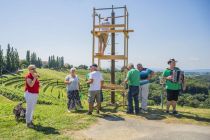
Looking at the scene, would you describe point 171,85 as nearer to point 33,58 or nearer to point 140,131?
point 140,131

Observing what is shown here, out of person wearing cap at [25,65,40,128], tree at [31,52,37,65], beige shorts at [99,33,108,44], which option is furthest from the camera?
tree at [31,52,37,65]

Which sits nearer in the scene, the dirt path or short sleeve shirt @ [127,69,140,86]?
the dirt path

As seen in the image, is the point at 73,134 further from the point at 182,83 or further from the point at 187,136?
the point at 182,83

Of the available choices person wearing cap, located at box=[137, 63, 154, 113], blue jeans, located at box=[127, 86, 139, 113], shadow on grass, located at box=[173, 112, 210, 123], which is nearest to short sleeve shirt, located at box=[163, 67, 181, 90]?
person wearing cap, located at box=[137, 63, 154, 113]

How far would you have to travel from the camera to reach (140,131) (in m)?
8.88

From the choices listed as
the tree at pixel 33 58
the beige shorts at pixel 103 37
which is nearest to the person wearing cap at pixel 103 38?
the beige shorts at pixel 103 37

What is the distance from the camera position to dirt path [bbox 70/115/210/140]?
8.22 meters

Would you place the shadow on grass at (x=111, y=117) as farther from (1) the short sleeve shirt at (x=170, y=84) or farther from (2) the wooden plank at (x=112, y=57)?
(2) the wooden plank at (x=112, y=57)

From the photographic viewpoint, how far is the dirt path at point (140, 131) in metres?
8.22

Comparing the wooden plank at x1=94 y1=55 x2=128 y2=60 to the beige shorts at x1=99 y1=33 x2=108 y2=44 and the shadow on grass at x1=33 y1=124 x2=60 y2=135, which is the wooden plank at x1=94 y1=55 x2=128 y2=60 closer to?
the beige shorts at x1=99 y1=33 x2=108 y2=44

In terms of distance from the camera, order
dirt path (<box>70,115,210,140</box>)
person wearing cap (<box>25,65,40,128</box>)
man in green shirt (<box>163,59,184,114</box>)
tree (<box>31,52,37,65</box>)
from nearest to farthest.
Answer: dirt path (<box>70,115,210,140</box>) < person wearing cap (<box>25,65,40,128</box>) < man in green shirt (<box>163,59,184,114</box>) < tree (<box>31,52,37,65</box>)

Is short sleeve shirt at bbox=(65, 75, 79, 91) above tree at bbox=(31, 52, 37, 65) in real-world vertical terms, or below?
below

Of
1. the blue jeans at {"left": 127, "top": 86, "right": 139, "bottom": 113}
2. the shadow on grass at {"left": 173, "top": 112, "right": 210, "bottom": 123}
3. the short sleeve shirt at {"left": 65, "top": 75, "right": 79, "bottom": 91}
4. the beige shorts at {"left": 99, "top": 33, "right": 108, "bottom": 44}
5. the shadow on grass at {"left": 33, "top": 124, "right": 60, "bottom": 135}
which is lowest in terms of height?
the shadow on grass at {"left": 173, "top": 112, "right": 210, "bottom": 123}

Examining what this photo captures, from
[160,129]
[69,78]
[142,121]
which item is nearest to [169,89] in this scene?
[142,121]
